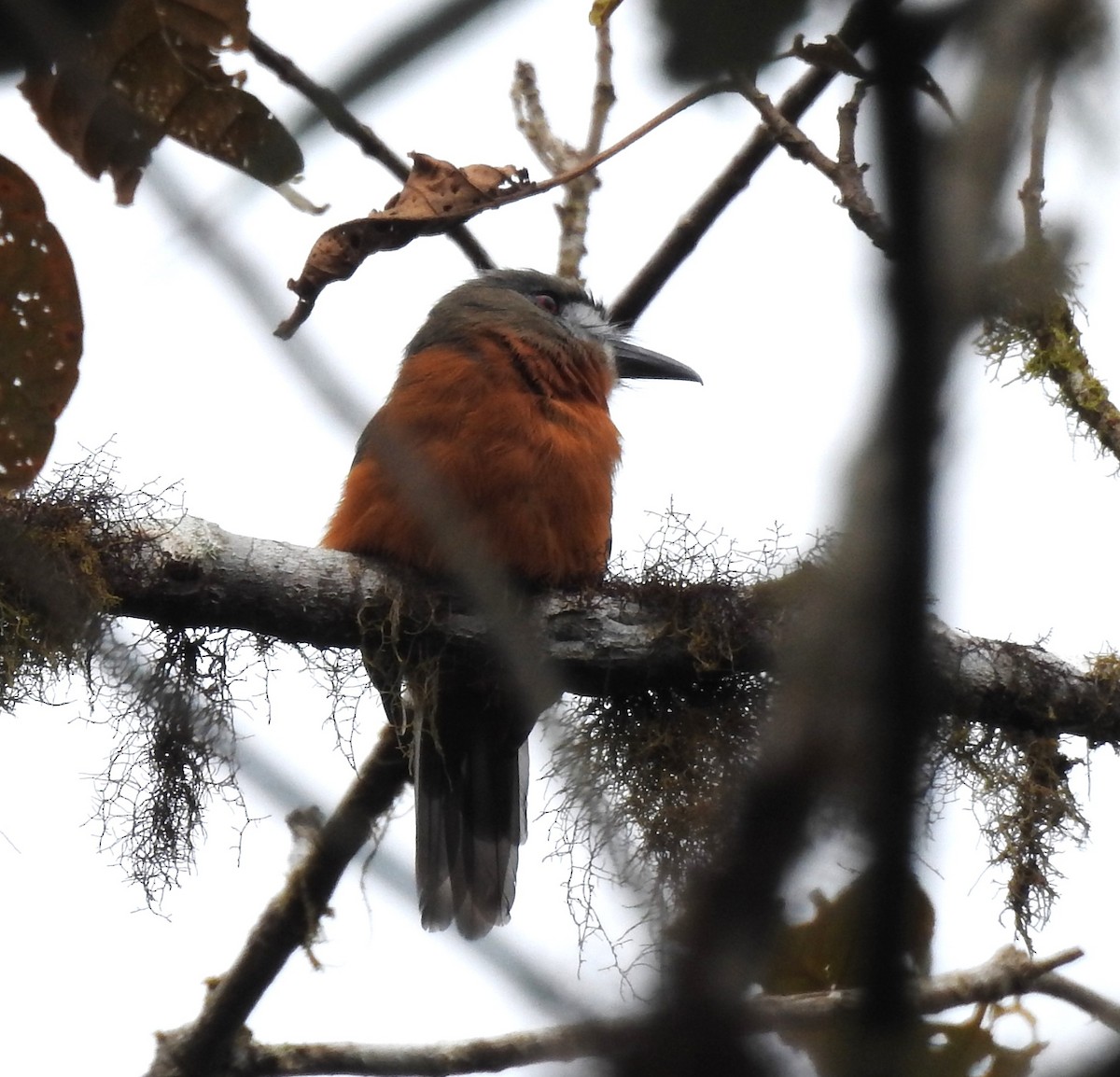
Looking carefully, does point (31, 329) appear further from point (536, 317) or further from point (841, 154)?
point (536, 317)

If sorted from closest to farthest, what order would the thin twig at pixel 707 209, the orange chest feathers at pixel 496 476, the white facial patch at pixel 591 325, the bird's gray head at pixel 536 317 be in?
the orange chest feathers at pixel 496 476 < the thin twig at pixel 707 209 < the bird's gray head at pixel 536 317 < the white facial patch at pixel 591 325

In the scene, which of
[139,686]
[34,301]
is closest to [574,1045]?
[139,686]

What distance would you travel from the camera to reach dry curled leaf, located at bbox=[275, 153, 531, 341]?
2682 millimetres

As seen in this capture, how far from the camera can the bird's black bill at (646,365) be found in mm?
5270

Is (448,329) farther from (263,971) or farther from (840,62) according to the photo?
(840,62)

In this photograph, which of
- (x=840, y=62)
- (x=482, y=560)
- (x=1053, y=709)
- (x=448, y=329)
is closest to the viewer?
(x=482, y=560)

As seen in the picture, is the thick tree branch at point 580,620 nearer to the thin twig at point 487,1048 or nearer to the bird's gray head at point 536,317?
the thin twig at point 487,1048

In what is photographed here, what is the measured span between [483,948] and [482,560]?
273 mm

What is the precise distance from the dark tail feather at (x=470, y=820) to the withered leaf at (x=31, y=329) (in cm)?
263

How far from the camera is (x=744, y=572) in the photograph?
3.87 meters

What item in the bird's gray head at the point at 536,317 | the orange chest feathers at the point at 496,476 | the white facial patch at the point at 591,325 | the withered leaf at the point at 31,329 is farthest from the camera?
the white facial patch at the point at 591,325

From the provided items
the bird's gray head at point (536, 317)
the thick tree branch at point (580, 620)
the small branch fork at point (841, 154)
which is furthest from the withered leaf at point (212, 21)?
the bird's gray head at point (536, 317)

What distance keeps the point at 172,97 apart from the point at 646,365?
13.0ft

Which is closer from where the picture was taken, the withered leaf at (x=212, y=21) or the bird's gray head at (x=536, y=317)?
the withered leaf at (x=212, y=21)
